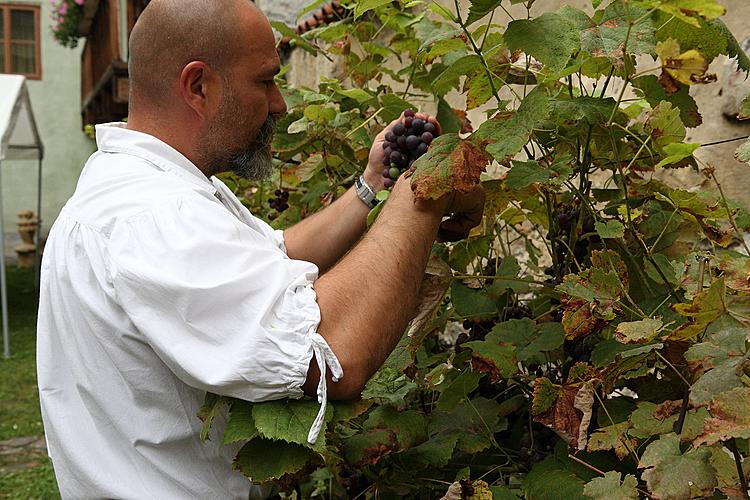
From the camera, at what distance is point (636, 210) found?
158 cm

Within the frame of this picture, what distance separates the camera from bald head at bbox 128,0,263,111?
169cm

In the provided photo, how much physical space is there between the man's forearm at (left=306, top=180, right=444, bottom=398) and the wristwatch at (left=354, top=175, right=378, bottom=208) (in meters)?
0.49

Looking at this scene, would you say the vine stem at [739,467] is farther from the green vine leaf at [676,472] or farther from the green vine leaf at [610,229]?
the green vine leaf at [610,229]

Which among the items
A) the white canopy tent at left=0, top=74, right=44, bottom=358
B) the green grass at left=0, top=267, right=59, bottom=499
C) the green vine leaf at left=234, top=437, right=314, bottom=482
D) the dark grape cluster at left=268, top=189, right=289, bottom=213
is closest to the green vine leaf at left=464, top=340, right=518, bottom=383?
the green vine leaf at left=234, top=437, right=314, bottom=482

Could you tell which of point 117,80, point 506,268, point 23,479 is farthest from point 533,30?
point 117,80

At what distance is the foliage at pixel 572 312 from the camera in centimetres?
112

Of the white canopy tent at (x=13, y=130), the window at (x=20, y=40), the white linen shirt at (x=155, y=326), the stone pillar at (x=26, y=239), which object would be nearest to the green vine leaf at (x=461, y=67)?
the white linen shirt at (x=155, y=326)

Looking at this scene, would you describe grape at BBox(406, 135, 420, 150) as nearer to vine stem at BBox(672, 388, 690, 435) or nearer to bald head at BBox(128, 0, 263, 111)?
bald head at BBox(128, 0, 263, 111)

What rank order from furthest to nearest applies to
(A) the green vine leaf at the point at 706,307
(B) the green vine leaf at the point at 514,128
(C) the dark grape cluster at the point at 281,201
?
(C) the dark grape cluster at the point at 281,201 → (B) the green vine leaf at the point at 514,128 → (A) the green vine leaf at the point at 706,307

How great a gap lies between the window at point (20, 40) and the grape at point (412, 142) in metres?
18.9

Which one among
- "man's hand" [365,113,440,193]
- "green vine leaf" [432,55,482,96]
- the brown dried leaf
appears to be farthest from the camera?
"man's hand" [365,113,440,193]

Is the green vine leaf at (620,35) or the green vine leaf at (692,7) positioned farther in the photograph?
the green vine leaf at (620,35)

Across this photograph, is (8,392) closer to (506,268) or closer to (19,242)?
(506,268)

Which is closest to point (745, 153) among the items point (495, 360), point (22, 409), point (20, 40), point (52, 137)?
point (495, 360)
